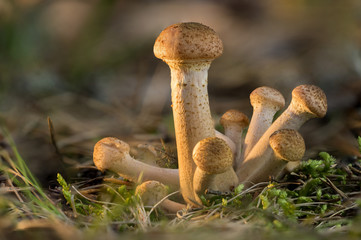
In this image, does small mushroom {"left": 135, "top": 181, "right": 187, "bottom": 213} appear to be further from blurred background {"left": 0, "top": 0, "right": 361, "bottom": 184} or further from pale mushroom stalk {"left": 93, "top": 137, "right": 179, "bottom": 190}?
blurred background {"left": 0, "top": 0, "right": 361, "bottom": 184}

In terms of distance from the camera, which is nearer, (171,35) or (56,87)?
(171,35)

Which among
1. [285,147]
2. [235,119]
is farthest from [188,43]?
[235,119]

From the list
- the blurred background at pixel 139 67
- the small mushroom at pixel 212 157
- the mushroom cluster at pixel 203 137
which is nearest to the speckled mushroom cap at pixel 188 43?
the mushroom cluster at pixel 203 137

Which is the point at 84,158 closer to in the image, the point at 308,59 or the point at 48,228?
the point at 48,228

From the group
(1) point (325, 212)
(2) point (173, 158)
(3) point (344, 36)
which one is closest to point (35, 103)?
(2) point (173, 158)

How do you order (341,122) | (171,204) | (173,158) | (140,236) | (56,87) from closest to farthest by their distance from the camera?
(140,236)
(171,204)
(173,158)
(341,122)
(56,87)

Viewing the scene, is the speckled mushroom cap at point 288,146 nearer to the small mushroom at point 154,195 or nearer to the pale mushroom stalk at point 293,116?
the pale mushroom stalk at point 293,116

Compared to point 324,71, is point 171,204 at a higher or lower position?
lower
